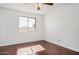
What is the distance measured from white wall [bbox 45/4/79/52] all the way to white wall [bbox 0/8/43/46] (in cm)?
16

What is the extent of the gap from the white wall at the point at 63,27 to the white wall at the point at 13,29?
0.53 feet

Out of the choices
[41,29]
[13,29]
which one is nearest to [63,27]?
[41,29]

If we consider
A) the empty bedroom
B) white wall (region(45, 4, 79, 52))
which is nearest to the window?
the empty bedroom

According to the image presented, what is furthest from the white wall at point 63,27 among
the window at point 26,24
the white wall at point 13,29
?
the window at point 26,24

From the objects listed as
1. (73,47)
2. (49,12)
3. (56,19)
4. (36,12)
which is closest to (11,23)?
(36,12)

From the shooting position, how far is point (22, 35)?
1.24m

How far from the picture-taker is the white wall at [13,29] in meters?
1.08

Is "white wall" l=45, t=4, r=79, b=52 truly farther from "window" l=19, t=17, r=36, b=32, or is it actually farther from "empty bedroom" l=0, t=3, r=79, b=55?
"window" l=19, t=17, r=36, b=32

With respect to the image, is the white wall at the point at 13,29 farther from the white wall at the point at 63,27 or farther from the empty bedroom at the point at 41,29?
the white wall at the point at 63,27

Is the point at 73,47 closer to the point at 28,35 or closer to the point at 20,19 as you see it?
the point at 28,35

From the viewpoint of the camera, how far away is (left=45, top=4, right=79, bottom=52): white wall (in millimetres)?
1241

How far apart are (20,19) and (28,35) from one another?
31cm

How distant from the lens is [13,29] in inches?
46.7

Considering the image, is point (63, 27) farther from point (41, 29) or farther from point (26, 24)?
point (26, 24)
